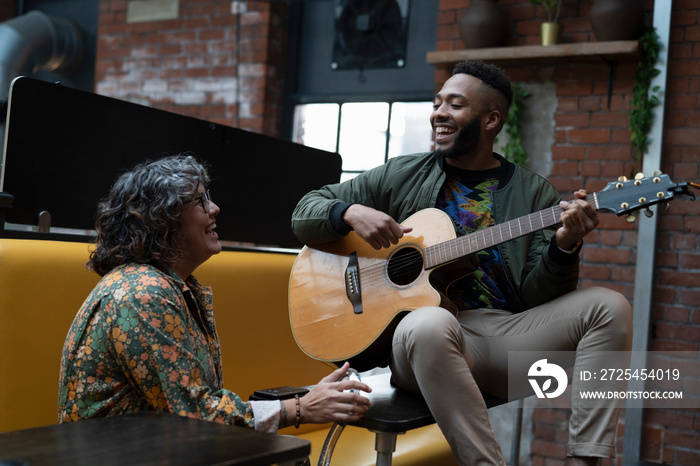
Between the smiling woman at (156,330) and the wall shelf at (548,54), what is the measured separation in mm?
2588

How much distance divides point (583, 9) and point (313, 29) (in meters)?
1.82

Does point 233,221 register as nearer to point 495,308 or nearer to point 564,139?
point 495,308

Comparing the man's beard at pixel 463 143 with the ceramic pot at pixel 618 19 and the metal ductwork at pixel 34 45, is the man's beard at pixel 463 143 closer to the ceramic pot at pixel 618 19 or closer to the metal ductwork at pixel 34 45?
the ceramic pot at pixel 618 19

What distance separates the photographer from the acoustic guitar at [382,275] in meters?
2.11

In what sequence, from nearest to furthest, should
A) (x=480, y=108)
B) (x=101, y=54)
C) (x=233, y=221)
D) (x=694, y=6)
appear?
(x=480, y=108) < (x=233, y=221) < (x=694, y=6) < (x=101, y=54)

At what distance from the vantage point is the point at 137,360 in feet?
5.02

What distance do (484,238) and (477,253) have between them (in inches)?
5.8

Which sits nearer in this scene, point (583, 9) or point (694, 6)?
point (694, 6)

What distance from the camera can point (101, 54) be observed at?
5574 mm

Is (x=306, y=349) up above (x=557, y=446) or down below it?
above

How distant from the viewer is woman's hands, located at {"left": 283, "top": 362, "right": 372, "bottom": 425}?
1664 millimetres

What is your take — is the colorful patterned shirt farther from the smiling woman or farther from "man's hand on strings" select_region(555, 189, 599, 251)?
the smiling woman

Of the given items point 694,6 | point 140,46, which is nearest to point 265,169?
point 694,6

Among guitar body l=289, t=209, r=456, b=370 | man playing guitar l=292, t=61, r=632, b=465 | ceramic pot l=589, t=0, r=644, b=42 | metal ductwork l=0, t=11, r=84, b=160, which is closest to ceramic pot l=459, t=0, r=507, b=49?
ceramic pot l=589, t=0, r=644, b=42
